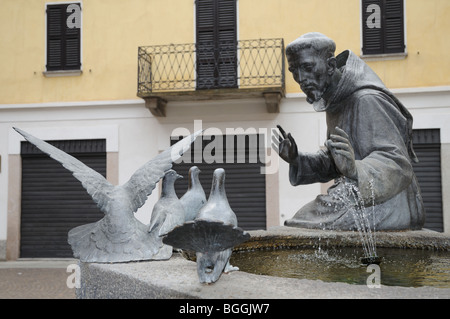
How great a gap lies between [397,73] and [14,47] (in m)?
9.67

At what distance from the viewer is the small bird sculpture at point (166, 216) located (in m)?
2.73

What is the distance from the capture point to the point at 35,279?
10.2 m

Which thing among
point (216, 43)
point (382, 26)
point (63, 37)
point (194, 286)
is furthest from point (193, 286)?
point (63, 37)

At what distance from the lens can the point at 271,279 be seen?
6.97ft

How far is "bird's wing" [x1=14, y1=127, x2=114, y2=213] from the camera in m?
2.87

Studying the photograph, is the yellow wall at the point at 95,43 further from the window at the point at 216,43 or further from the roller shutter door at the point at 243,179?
the roller shutter door at the point at 243,179

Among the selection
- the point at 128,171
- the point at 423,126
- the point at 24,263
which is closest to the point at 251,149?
the point at 128,171

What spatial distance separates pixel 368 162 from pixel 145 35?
35.8ft

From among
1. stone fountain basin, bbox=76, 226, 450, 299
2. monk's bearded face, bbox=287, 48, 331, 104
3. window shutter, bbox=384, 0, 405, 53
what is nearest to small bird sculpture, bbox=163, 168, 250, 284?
stone fountain basin, bbox=76, 226, 450, 299

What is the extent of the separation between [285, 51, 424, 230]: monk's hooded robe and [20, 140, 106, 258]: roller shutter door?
10.5m

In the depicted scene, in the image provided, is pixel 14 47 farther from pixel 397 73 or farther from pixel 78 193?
pixel 397 73

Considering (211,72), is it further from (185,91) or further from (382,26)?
(382,26)

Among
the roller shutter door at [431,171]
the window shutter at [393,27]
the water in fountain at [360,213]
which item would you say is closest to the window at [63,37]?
the window shutter at [393,27]

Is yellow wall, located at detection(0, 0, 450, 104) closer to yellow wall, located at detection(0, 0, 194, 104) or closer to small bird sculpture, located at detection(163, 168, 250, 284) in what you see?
yellow wall, located at detection(0, 0, 194, 104)
